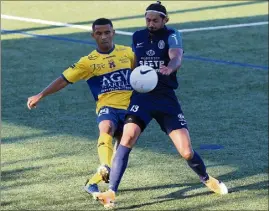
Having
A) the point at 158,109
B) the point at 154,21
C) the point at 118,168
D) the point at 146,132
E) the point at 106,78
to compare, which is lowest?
the point at 146,132

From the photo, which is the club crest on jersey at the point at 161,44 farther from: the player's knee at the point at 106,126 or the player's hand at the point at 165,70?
the player's knee at the point at 106,126

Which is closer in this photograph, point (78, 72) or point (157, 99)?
point (157, 99)

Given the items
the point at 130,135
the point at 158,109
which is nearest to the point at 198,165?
the point at 158,109

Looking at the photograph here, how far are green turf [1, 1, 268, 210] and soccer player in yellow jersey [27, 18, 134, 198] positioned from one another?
714mm

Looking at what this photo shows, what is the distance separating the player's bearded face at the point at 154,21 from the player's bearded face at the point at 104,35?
436 mm

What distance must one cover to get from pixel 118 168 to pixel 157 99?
0.82 m

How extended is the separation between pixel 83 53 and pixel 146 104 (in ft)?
27.7

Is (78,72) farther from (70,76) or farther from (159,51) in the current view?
(159,51)

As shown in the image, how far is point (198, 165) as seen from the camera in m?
9.02

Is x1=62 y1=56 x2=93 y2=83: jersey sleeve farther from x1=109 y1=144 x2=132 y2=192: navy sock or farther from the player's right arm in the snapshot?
x1=109 y1=144 x2=132 y2=192: navy sock

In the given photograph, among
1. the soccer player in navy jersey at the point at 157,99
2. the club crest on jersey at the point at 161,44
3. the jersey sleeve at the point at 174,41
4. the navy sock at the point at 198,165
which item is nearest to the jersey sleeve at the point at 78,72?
the soccer player in navy jersey at the point at 157,99

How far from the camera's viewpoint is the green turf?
30.0ft

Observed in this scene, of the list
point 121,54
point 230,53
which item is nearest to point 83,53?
point 230,53

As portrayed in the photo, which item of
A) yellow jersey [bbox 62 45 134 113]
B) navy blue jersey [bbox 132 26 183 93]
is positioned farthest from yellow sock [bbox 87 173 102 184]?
navy blue jersey [bbox 132 26 183 93]
